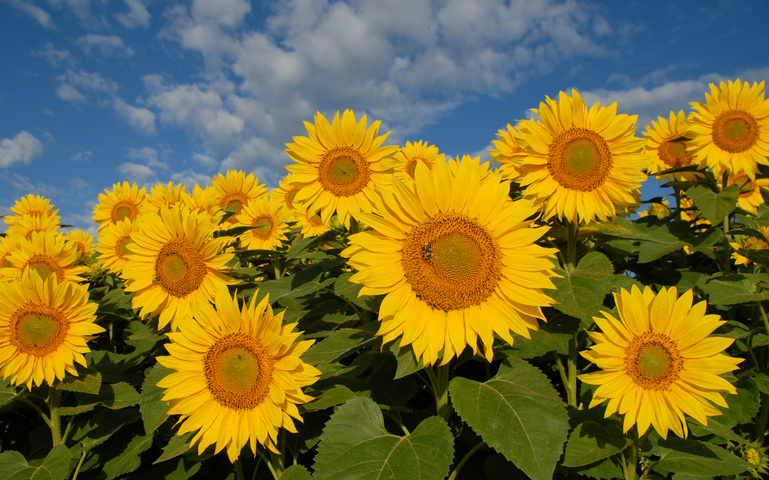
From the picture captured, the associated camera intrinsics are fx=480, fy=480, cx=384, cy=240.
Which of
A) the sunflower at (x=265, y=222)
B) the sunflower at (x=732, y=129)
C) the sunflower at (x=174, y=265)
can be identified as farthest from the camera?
the sunflower at (x=265, y=222)

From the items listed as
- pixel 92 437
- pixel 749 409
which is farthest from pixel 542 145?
pixel 92 437

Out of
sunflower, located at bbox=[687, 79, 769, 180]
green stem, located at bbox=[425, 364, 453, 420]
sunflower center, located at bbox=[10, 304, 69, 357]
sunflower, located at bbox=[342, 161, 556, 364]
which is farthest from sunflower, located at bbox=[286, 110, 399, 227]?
sunflower, located at bbox=[687, 79, 769, 180]

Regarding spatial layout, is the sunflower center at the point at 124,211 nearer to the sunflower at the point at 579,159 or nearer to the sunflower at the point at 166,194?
the sunflower at the point at 166,194

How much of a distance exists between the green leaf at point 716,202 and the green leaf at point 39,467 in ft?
14.7

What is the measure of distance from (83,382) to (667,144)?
17.2ft

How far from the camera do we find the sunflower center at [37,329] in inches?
117

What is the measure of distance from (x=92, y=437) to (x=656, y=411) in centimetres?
343

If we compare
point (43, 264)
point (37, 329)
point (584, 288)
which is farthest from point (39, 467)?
point (584, 288)

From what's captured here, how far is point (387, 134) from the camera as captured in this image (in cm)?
326

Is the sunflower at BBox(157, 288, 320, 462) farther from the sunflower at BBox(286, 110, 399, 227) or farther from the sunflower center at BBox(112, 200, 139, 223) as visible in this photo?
the sunflower center at BBox(112, 200, 139, 223)

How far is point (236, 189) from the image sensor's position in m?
6.27

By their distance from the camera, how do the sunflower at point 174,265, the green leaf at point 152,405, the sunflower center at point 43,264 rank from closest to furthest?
the green leaf at point 152,405 < the sunflower at point 174,265 < the sunflower center at point 43,264

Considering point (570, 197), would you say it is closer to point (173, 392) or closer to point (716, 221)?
point (716, 221)

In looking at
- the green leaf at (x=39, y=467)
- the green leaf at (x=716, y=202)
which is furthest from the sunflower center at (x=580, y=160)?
the green leaf at (x=39, y=467)
